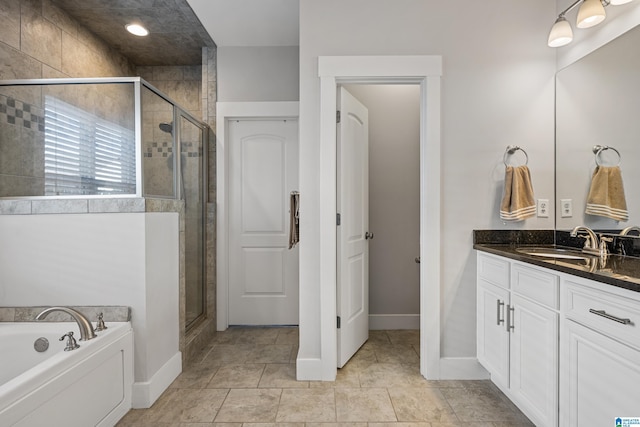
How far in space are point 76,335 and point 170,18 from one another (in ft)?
8.19

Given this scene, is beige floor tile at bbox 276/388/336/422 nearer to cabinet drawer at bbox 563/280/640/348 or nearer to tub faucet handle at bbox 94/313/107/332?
tub faucet handle at bbox 94/313/107/332

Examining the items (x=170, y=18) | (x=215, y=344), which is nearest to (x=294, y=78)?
(x=170, y=18)

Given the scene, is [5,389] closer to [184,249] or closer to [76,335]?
[76,335]

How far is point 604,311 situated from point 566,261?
16.7 inches

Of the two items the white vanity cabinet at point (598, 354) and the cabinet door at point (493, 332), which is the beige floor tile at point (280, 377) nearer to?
the cabinet door at point (493, 332)

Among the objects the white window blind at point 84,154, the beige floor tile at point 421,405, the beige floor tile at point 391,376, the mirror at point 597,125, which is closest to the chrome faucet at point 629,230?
the mirror at point 597,125

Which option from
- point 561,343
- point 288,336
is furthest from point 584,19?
point 288,336

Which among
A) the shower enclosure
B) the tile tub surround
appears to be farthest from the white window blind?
the tile tub surround

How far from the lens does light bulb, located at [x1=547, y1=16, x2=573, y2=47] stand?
6.56ft

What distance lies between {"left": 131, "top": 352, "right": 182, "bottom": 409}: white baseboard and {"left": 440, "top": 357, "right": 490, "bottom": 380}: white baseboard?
179cm

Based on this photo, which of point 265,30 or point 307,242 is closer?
point 307,242

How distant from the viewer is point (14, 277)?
2039 millimetres

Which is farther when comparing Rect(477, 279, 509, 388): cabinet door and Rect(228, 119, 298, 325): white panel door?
Rect(228, 119, 298, 325): white panel door

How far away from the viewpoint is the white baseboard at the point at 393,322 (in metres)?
3.30
